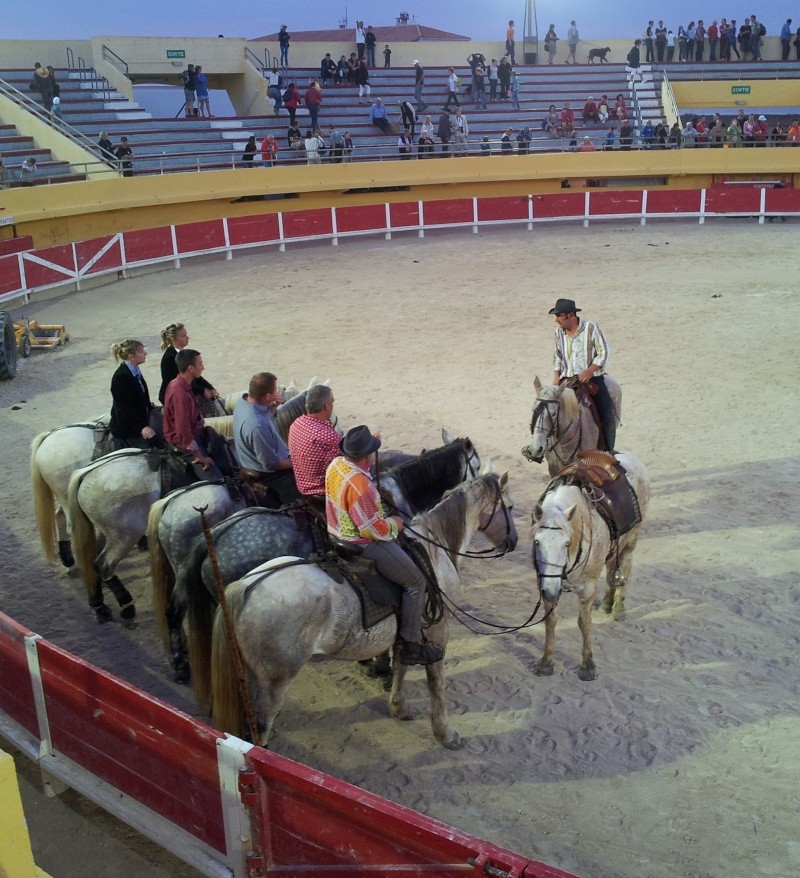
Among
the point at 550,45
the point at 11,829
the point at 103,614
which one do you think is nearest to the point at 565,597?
the point at 103,614

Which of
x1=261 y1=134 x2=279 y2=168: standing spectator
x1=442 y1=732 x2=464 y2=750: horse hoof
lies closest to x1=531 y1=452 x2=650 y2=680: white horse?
x1=442 y1=732 x2=464 y2=750: horse hoof

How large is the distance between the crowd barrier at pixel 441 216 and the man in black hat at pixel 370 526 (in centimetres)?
1668

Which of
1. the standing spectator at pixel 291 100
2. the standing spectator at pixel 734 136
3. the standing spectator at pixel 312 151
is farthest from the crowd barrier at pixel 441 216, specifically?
the standing spectator at pixel 291 100

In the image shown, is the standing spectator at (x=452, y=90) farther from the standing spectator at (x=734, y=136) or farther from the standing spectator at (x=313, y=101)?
the standing spectator at (x=734, y=136)

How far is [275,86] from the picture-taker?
28.7 meters

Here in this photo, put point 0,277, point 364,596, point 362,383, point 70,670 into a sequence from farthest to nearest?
point 0,277, point 362,383, point 364,596, point 70,670

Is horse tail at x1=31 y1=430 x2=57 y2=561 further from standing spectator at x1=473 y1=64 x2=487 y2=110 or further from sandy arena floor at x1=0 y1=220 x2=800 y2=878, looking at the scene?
standing spectator at x1=473 y1=64 x2=487 y2=110

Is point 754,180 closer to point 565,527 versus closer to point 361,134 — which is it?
point 361,134

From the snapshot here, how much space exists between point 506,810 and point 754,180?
25.8 m

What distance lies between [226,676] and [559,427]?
3719 millimetres

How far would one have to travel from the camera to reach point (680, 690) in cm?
588

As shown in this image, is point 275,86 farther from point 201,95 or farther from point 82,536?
point 82,536

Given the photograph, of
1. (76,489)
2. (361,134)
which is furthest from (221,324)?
(361,134)

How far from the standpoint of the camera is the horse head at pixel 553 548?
554cm
